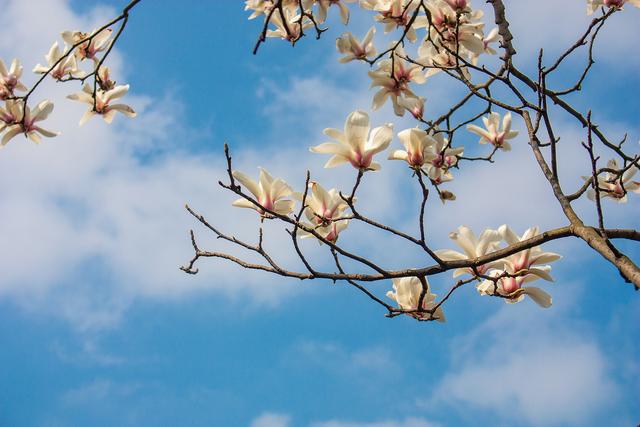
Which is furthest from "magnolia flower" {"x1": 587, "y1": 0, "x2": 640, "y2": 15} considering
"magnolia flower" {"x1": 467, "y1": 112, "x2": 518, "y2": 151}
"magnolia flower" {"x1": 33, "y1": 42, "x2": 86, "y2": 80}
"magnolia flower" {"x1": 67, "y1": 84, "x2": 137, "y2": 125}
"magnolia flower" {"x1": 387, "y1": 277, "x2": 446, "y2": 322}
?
"magnolia flower" {"x1": 33, "y1": 42, "x2": 86, "y2": 80}

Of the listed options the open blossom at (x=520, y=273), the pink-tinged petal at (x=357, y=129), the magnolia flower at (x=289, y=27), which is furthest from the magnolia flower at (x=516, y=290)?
the magnolia flower at (x=289, y=27)

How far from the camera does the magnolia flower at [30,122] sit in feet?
8.77

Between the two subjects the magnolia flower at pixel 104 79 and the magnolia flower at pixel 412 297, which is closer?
the magnolia flower at pixel 412 297

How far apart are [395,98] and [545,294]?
1028 mm

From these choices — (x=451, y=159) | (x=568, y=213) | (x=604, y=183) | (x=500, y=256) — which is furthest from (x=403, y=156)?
(x=604, y=183)

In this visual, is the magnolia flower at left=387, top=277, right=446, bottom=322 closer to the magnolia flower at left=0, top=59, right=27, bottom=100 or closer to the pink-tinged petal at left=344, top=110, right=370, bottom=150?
the pink-tinged petal at left=344, top=110, right=370, bottom=150

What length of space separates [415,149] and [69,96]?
1629mm

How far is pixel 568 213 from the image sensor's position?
6.71 ft

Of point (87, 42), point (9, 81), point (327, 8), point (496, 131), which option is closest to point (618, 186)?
point (496, 131)

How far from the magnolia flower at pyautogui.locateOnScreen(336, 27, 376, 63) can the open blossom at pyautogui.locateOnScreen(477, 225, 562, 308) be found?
45.4 inches

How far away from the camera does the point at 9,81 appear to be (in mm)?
2750

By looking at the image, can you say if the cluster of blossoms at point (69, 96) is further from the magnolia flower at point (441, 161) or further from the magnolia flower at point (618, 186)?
the magnolia flower at point (618, 186)

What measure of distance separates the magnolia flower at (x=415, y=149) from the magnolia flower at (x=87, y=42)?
153 cm

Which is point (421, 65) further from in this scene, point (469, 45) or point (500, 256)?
point (500, 256)
